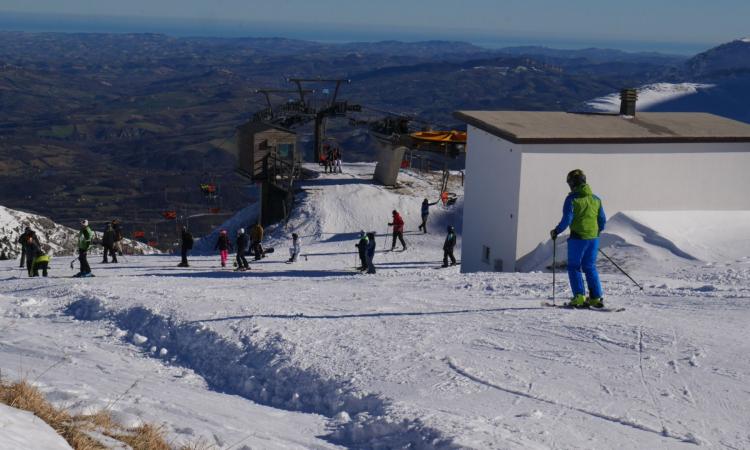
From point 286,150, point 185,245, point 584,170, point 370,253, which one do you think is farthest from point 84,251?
point 286,150

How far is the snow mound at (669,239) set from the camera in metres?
16.9

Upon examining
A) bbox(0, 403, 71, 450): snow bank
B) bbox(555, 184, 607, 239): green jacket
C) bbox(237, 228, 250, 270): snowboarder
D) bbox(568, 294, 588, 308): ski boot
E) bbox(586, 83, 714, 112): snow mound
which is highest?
bbox(555, 184, 607, 239): green jacket

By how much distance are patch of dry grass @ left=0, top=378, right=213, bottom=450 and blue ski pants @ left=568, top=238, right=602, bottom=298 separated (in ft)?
18.3

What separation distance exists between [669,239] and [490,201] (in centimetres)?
508

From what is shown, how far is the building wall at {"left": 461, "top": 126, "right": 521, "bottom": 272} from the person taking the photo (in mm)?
20500

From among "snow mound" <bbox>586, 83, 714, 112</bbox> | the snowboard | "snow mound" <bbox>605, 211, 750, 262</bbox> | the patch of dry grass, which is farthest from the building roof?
"snow mound" <bbox>586, 83, 714, 112</bbox>

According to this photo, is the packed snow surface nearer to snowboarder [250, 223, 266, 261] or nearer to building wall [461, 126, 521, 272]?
building wall [461, 126, 521, 272]

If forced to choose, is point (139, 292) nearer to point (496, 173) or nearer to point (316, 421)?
point (316, 421)

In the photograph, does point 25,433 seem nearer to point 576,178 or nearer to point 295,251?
point 576,178

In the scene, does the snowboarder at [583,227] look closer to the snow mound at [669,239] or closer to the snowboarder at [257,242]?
the snow mound at [669,239]

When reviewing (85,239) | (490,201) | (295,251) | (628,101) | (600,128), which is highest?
(628,101)

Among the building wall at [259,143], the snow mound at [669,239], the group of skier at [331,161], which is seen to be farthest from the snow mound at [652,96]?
the snow mound at [669,239]

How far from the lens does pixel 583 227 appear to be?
10.6 m

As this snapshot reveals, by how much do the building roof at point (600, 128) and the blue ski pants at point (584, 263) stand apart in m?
9.30
